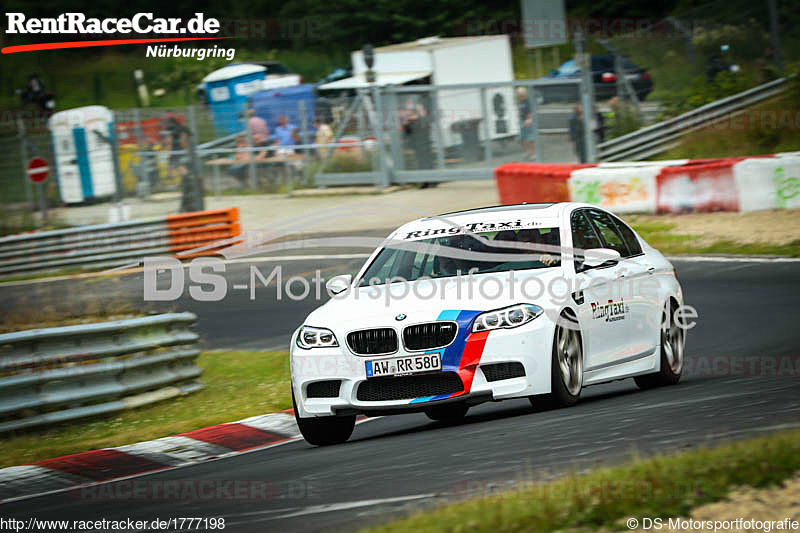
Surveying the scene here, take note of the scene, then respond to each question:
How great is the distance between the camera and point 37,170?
2700 centimetres

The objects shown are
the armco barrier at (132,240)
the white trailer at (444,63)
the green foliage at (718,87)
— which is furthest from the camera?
the white trailer at (444,63)

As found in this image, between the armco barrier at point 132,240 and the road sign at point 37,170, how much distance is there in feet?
10.4

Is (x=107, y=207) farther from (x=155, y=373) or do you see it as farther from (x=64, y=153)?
(x=155, y=373)

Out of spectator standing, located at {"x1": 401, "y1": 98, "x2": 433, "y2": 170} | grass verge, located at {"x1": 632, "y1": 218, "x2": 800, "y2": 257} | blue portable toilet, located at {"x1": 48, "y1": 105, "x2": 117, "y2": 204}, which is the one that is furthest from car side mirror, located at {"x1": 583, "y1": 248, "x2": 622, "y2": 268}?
spectator standing, located at {"x1": 401, "y1": 98, "x2": 433, "y2": 170}

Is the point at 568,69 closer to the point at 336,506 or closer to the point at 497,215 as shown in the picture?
the point at 497,215

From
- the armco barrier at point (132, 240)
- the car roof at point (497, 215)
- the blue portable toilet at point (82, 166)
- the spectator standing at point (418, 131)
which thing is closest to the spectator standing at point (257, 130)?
the spectator standing at point (418, 131)

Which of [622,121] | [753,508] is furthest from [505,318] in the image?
[622,121]

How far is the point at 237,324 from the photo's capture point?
1627 centimetres

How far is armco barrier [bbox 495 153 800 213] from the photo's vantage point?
20.0 m

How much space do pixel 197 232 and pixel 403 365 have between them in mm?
15987

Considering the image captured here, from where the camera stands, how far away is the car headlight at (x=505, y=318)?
26.9ft

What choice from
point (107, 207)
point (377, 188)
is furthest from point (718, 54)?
point (107, 207)

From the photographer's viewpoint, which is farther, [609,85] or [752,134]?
[609,85]

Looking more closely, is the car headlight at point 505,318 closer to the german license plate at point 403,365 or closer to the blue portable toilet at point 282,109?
the german license plate at point 403,365
